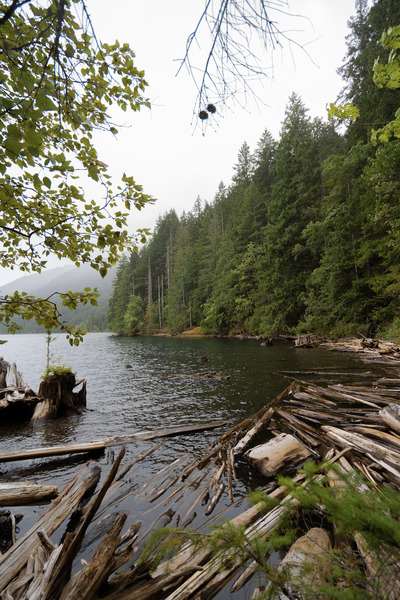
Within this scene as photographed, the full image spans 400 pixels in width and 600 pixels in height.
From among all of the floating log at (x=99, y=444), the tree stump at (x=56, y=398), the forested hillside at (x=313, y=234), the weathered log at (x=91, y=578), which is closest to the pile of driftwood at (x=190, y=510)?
the weathered log at (x=91, y=578)

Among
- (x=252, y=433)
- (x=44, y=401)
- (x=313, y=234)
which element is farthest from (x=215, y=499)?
(x=313, y=234)

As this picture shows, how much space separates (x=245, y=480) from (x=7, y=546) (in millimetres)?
3031

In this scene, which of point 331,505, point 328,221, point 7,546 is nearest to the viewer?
point 331,505

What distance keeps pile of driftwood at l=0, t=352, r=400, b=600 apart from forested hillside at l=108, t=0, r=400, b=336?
4.42 m

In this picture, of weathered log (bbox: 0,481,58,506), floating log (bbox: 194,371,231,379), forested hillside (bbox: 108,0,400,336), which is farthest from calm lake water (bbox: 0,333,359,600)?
forested hillside (bbox: 108,0,400,336)

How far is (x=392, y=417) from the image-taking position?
4.20m

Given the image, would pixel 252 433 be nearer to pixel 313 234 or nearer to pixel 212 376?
pixel 212 376

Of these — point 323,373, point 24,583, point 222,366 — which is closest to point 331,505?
point 24,583

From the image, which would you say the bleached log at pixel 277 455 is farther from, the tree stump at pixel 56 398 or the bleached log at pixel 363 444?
the tree stump at pixel 56 398

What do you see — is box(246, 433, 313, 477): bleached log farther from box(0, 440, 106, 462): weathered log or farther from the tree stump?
the tree stump

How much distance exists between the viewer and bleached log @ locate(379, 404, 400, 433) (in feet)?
13.3

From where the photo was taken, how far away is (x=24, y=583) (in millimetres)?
1979

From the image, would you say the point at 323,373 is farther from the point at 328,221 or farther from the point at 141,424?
the point at 328,221

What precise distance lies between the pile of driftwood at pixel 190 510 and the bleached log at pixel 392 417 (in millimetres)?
19
